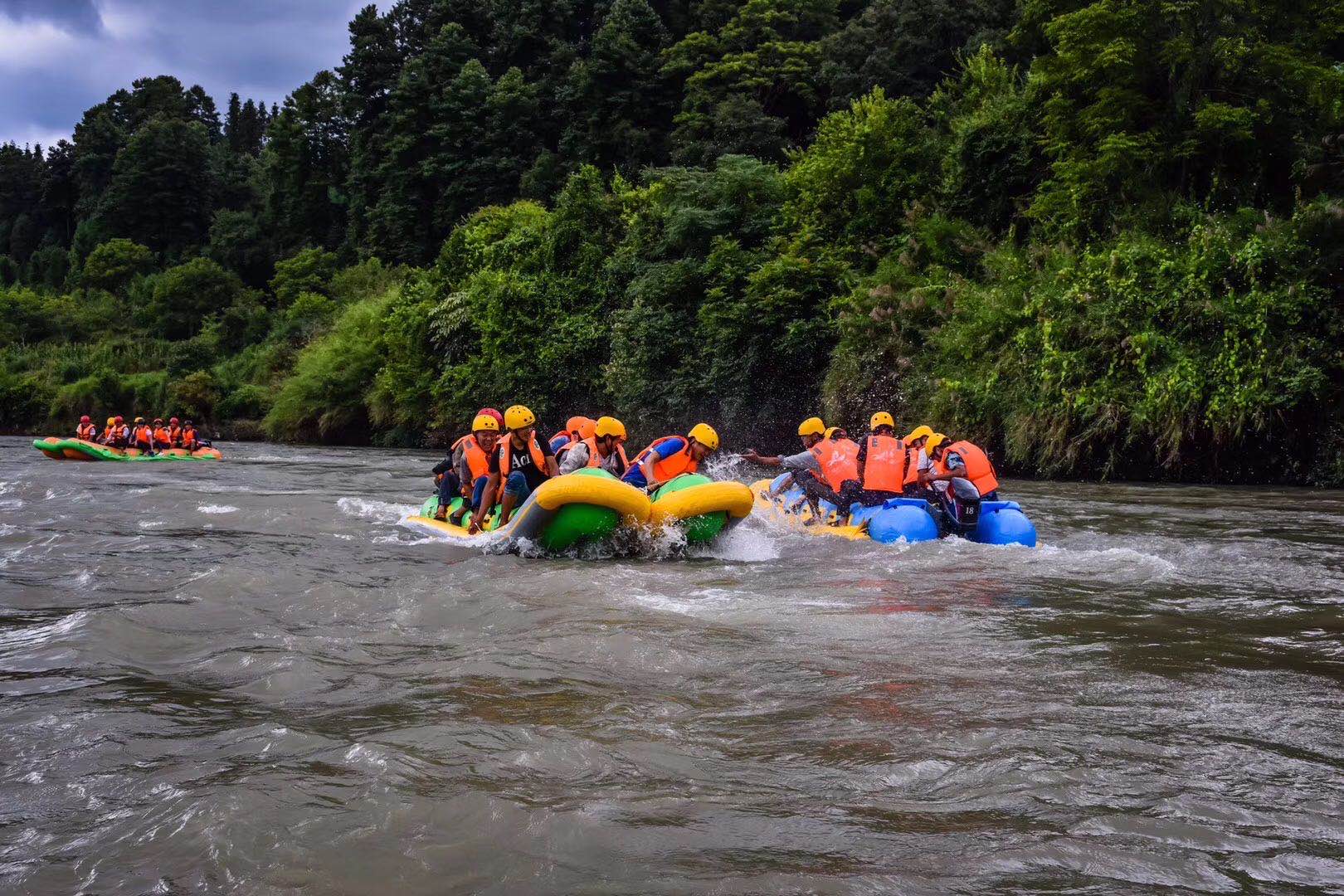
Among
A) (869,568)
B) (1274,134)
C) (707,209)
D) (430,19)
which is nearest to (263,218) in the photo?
(430,19)

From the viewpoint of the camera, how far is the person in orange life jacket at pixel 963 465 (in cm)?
870

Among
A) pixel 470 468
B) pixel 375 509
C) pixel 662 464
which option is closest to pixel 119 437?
pixel 375 509

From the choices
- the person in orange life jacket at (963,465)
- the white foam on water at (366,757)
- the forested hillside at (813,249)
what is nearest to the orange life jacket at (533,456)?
the person in orange life jacket at (963,465)

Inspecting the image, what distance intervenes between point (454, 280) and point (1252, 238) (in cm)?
2380

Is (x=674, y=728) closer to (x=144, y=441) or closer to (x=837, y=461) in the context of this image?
(x=837, y=461)

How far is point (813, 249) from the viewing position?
71.7ft

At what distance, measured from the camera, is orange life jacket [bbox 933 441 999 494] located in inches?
343

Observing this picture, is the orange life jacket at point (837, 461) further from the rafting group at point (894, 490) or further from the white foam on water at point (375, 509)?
the white foam on water at point (375, 509)

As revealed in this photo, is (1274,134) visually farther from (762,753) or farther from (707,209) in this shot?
(762,753)

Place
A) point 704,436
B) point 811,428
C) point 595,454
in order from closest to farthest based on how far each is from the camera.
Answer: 1. point 704,436
2. point 595,454
3. point 811,428

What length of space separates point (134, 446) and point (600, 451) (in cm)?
1805

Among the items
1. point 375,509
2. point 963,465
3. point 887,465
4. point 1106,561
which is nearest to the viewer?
point 1106,561

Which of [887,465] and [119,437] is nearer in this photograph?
[887,465]

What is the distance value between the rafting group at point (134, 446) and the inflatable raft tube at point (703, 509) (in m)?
18.0
